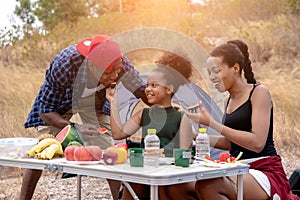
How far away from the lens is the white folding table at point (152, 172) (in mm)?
2625

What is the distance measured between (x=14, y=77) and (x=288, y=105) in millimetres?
4349

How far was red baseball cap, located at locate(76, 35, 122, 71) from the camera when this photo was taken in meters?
3.89

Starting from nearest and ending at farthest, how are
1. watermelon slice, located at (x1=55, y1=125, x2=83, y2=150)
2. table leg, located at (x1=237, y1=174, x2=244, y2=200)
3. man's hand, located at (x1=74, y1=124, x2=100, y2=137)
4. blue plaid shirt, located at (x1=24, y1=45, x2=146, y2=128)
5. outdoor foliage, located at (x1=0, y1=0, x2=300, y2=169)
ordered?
table leg, located at (x1=237, y1=174, x2=244, y2=200), watermelon slice, located at (x1=55, y1=125, x2=83, y2=150), man's hand, located at (x1=74, y1=124, x2=100, y2=137), blue plaid shirt, located at (x1=24, y1=45, x2=146, y2=128), outdoor foliage, located at (x1=0, y1=0, x2=300, y2=169)

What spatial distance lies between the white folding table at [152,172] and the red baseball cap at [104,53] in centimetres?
93

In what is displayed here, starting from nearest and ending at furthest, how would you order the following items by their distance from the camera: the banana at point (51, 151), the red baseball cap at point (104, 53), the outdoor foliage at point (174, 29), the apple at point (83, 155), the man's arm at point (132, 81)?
the apple at point (83, 155) → the banana at point (51, 151) → the red baseball cap at point (104, 53) → the man's arm at point (132, 81) → the outdoor foliage at point (174, 29)

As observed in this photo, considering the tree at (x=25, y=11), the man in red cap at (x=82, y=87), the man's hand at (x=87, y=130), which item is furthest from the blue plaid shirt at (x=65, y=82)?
the tree at (x=25, y=11)

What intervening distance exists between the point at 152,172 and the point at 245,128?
2.54ft

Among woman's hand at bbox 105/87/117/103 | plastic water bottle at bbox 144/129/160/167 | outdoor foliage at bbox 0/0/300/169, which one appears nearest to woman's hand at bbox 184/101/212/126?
plastic water bottle at bbox 144/129/160/167

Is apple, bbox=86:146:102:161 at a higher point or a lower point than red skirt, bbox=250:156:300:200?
higher

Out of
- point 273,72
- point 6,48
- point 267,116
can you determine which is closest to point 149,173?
point 267,116

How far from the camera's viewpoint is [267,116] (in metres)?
3.20

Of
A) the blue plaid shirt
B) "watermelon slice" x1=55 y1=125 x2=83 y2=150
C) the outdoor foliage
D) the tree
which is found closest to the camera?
"watermelon slice" x1=55 y1=125 x2=83 y2=150

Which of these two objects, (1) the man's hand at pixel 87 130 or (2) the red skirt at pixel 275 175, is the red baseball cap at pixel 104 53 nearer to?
(1) the man's hand at pixel 87 130

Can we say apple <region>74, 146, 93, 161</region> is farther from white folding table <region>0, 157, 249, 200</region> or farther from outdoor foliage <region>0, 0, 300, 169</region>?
outdoor foliage <region>0, 0, 300, 169</region>
